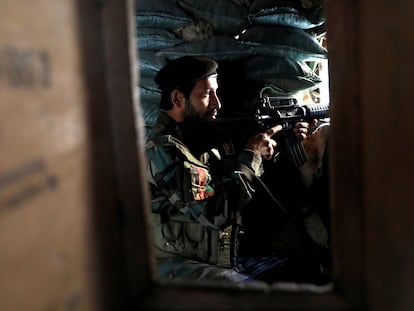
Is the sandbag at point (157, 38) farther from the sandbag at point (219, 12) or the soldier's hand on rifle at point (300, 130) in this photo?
the soldier's hand on rifle at point (300, 130)

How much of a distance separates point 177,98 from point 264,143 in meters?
0.40

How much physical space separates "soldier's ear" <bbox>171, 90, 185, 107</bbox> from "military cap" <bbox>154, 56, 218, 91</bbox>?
1.1 inches

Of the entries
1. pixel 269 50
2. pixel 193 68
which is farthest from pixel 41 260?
pixel 269 50

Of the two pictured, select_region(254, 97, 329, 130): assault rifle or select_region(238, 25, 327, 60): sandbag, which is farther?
select_region(238, 25, 327, 60): sandbag

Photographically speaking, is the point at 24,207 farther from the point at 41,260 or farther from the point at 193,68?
the point at 193,68

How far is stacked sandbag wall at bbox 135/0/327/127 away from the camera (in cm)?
211

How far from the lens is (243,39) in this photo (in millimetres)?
2160

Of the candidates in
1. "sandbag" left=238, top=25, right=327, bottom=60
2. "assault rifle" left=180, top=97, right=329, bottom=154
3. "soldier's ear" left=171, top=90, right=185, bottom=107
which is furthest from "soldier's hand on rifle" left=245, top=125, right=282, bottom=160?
"sandbag" left=238, top=25, right=327, bottom=60

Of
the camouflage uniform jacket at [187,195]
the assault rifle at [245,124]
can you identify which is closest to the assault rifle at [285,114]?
the assault rifle at [245,124]

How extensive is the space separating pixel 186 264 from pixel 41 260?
1.37 meters

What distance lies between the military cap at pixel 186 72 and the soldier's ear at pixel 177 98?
0.09 feet

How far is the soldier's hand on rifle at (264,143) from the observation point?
1803 millimetres

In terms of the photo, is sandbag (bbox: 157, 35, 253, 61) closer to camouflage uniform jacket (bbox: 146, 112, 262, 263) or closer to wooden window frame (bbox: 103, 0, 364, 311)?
camouflage uniform jacket (bbox: 146, 112, 262, 263)

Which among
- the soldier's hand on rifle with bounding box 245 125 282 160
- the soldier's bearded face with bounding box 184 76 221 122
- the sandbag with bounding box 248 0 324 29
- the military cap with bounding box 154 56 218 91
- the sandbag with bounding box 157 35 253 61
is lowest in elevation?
the soldier's hand on rifle with bounding box 245 125 282 160
